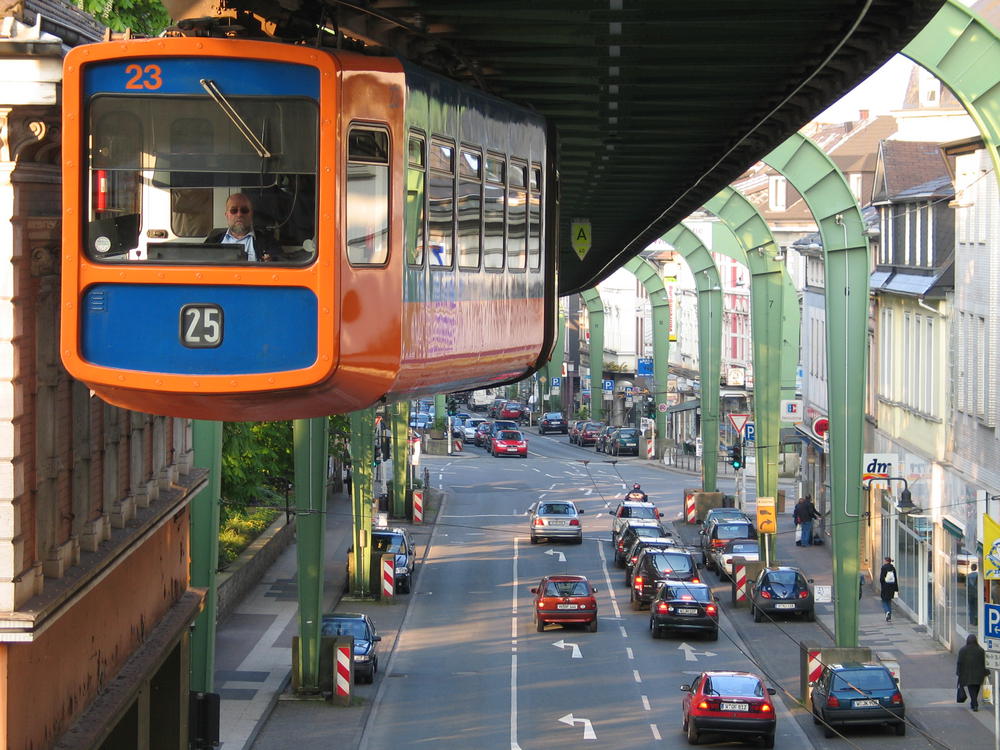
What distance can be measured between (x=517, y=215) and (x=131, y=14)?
20.0 metres

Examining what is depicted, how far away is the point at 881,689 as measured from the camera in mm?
28969

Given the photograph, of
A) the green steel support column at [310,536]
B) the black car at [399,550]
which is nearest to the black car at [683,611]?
the green steel support column at [310,536]

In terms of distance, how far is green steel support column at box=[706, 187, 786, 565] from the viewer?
4662 centimetres

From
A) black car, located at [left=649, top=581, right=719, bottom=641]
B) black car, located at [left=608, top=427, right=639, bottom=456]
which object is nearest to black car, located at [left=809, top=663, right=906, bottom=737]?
black car, located at [left=649, top=581, right=719, bottom=641]

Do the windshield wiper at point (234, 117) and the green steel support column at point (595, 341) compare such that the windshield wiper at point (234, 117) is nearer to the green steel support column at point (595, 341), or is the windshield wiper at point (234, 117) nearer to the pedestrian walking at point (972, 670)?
the pedestrian walking at point (972, 670)

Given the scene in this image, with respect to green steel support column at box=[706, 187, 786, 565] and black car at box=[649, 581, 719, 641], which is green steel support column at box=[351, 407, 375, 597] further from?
green steel support column at box=[706, 187, 786, 565]

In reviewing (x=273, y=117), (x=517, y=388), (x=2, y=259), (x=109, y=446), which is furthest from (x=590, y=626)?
(x=517, y=388)

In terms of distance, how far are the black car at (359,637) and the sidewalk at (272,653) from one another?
12.7 inches

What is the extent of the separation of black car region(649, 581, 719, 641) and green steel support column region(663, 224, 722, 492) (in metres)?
22.2

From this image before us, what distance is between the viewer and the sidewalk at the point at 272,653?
30062mm

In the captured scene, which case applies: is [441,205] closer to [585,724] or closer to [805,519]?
[585,724]

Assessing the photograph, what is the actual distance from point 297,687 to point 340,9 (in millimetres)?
22436

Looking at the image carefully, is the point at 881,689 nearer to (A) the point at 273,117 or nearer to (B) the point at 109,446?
(B) the point at 109,446

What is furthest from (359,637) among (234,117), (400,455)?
(400,455)
